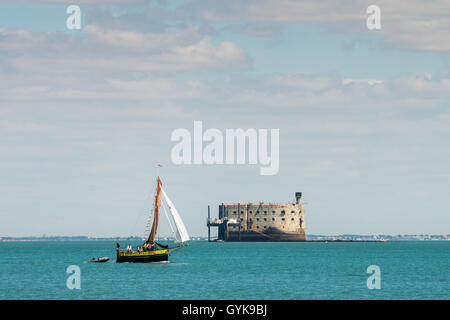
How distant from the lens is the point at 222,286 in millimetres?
68375

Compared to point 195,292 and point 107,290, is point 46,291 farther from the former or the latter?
point 195,292

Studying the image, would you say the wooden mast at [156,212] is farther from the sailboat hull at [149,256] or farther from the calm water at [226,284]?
the calm water at [226,284]

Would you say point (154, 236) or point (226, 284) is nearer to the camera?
point (226, 284)

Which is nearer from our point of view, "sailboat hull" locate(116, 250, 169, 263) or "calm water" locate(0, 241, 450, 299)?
"calm water" locate(0, 241, 450, 299)

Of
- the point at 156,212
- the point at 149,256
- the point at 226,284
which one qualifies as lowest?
the point at 226,284

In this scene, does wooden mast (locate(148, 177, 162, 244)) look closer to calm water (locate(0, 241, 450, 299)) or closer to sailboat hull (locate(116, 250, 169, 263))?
sailboat hull (locate(116, 250, 169, 263))

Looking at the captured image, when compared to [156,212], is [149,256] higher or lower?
lower

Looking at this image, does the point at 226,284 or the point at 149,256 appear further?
the point at 149,256

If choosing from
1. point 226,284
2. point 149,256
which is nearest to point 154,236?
point 149,256

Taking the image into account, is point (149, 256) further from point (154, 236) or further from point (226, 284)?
point (226, 284)

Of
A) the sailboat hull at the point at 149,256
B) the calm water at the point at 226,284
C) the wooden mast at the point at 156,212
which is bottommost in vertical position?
the calm water at the point at 226,284
